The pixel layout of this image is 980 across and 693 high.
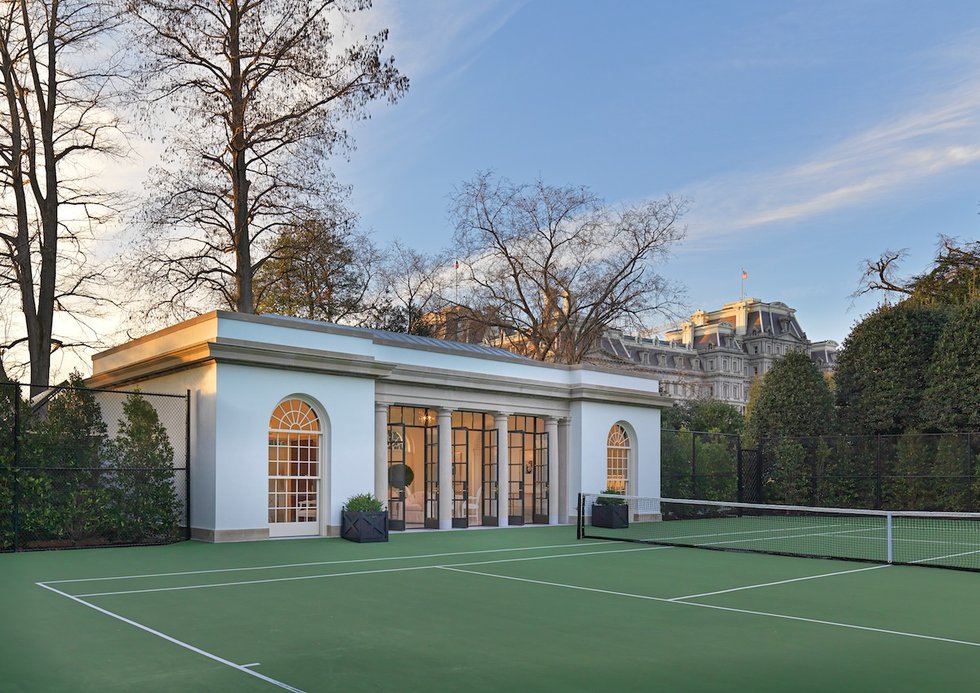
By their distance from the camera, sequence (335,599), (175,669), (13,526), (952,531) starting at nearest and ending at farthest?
1. (175,669)
2. (335,599)
3. (13,526)
4. (952,531)

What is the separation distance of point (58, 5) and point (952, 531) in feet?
98.9

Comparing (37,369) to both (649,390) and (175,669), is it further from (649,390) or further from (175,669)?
(175,669)

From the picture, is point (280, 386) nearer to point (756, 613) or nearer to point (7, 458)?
point (7, 458)

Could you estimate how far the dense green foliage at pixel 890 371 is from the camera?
34.3 meters

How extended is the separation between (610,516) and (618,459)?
428cm

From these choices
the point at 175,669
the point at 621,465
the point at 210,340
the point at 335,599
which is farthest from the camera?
the point at 621,465

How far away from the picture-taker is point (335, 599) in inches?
463

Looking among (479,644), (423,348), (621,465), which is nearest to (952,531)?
(621,465)

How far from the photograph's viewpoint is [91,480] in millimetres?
18812

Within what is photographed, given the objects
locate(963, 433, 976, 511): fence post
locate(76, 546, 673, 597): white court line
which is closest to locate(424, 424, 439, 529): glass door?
locate(76, 546, 673, 597): white court line

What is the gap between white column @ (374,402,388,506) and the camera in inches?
877

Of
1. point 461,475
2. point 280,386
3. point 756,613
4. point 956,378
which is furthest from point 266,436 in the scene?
point 956,378

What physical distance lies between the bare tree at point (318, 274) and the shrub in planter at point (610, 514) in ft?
45.7

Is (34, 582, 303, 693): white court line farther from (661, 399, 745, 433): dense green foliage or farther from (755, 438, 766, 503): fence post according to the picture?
(661, 399, 745, 433): dense green foliage
